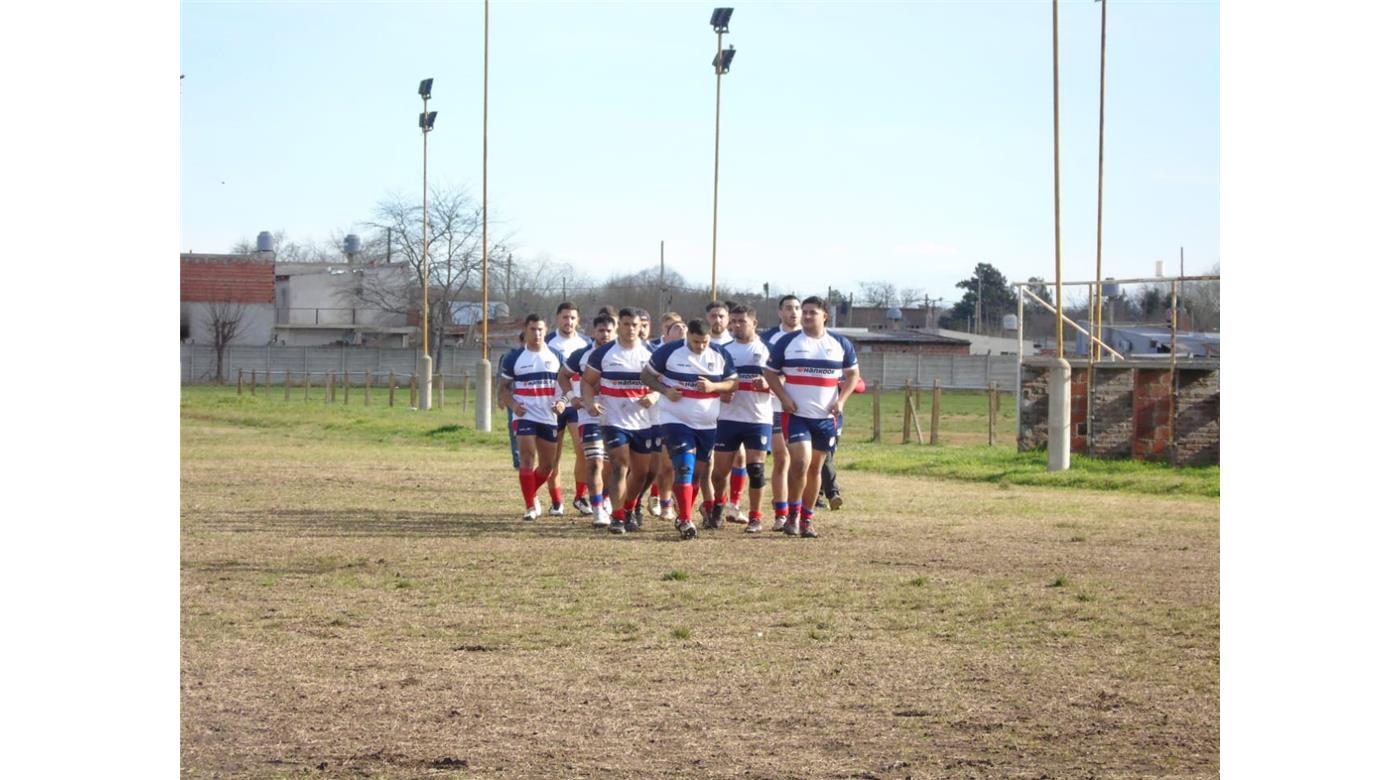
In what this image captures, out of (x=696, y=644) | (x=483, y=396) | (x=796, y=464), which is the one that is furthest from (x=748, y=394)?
(x=483, y=396)

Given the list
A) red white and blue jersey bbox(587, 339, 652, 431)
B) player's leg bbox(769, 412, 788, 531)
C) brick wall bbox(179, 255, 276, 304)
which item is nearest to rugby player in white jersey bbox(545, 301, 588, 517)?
red white and blue jersey bbox(587, 339, 652, 431)

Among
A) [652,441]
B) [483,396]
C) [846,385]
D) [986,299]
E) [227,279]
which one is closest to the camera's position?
[846,385]

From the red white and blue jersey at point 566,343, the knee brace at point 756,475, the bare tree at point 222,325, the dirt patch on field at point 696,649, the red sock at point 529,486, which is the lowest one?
the dirt patch on field at point 696,649

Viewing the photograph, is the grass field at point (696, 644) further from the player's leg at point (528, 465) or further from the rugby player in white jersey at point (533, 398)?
the rugby player in white jersey at point (533, 398)

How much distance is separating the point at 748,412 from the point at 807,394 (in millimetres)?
680

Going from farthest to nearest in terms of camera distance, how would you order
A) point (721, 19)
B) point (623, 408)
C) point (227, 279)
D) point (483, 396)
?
point (227, 279) < point (483, 396) < point (721, 19) < point (623, 408)

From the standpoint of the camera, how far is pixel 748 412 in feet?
48.3

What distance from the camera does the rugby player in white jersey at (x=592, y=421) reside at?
588 inches

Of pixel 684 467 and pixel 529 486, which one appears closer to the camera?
pixel 684 467

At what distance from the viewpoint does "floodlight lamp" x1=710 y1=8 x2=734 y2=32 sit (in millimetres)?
30234

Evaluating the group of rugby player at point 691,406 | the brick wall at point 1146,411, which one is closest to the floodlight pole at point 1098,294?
the brick wall at point 1146,411

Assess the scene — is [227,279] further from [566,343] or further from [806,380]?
[806,380]
